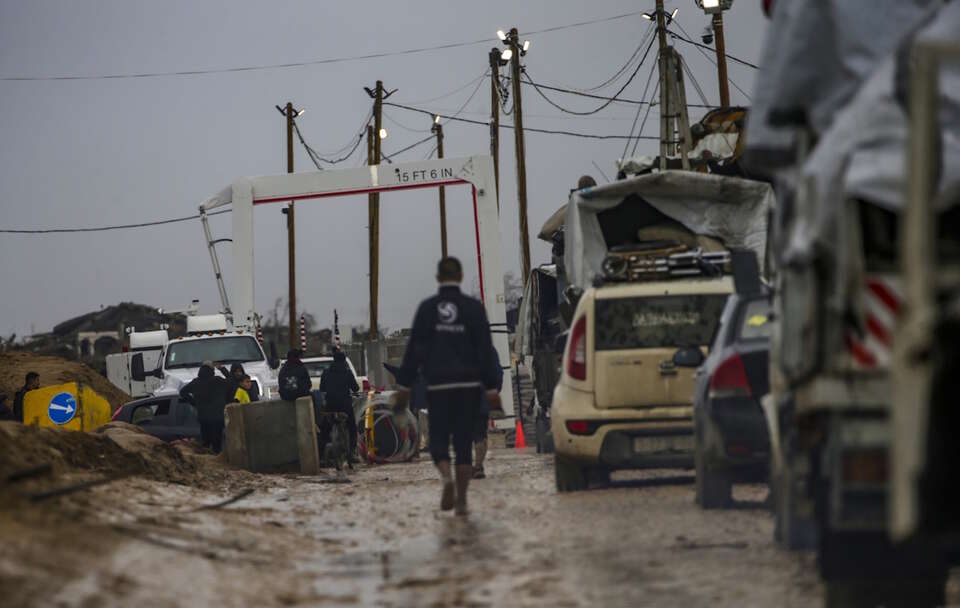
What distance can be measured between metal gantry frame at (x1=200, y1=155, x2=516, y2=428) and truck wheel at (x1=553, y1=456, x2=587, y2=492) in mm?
13416

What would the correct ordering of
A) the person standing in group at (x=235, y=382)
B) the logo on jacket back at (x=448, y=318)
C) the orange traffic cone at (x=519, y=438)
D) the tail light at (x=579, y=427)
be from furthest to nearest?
the orange traffic cone at (x=519, y=438) < the person standing in group at (x=235, y=382) < the tail light at (x=579, y=427) < the logo on jacket back at (x=448, y=318)

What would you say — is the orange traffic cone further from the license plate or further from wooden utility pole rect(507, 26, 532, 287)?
the license plate

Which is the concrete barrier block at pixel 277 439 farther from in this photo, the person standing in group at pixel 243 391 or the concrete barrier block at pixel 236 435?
the person standing in group at pixel 243 391

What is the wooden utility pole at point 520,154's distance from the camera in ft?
139

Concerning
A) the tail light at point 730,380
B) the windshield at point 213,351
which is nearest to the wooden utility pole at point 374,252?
the windshield at point 213,351

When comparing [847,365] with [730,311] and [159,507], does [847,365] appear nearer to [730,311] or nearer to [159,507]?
[730,311]

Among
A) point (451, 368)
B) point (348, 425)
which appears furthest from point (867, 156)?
point (348, 425)

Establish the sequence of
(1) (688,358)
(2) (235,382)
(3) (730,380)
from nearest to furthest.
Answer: (3) (730,380), (1) (688,358), (2) (235,382)

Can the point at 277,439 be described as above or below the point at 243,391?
below

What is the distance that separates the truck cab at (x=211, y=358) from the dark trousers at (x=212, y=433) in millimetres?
4457

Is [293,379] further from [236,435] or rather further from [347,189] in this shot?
[347,189]

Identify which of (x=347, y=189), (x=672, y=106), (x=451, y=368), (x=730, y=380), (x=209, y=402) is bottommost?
(x=209, y=402)

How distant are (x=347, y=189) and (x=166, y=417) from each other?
6.01 m

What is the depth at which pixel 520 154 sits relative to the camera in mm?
42250
